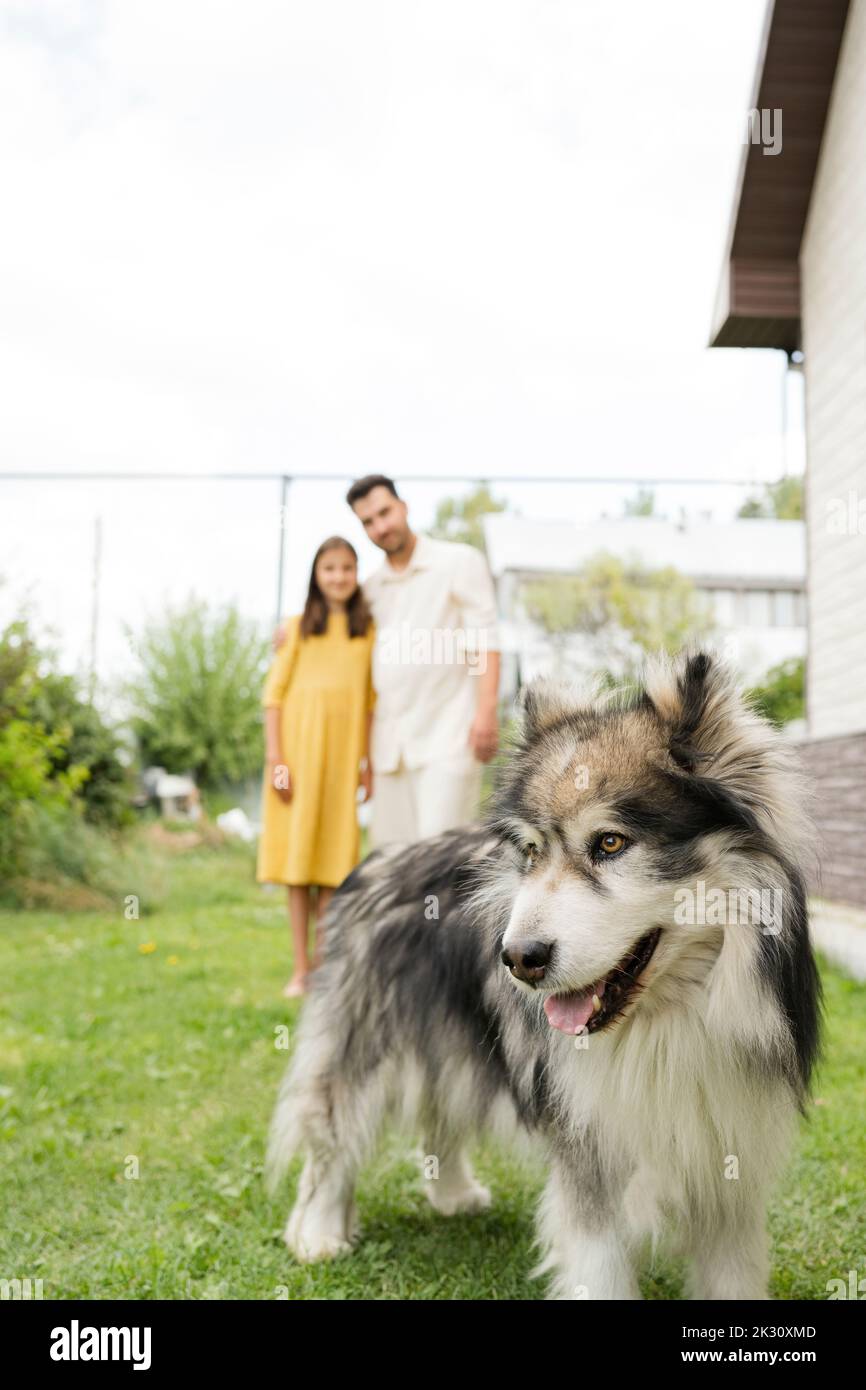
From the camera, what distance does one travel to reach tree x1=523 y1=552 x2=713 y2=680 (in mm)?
15258

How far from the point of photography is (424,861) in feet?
10.8

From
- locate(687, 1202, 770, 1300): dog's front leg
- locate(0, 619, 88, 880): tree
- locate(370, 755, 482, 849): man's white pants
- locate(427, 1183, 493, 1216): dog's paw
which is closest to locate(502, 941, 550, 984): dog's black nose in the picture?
locate(687, 1202, 770, 1300): dog's front leg

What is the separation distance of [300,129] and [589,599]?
22.9 feet

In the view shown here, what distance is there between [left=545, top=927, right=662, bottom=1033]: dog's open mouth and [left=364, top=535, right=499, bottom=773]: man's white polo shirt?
2.74 metres

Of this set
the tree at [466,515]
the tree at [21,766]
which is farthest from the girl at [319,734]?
the tree at [466,515]

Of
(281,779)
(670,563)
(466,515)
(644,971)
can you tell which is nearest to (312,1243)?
(644,971)

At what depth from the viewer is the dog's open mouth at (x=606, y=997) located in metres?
2.31

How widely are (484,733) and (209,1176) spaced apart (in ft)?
6.85

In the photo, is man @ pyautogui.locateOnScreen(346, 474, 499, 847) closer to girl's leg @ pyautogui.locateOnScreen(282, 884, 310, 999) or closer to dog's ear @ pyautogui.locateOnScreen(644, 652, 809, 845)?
girl's leg @ pyautogui.locateOnScreen(282, 884, 310, 999)

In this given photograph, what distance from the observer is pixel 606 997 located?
232 cm

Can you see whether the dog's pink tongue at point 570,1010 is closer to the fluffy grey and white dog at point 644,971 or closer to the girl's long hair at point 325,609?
the fluffy grey and white dog at point 644,971

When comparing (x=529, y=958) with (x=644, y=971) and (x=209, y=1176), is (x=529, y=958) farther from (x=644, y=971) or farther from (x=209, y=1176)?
(x=209, y=1176)
